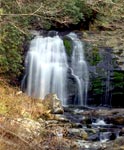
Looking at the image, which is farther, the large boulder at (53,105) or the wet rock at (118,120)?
the large boulder at (53,105)

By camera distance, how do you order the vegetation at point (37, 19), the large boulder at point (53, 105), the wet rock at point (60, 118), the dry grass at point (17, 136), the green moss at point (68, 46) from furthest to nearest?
the green moss at point (68, 46) < the vegetation at point (37, 19) < the large boulder at point (53, 105) < the wet rock at point (60, 118) < the dry grass at point (17, 136)

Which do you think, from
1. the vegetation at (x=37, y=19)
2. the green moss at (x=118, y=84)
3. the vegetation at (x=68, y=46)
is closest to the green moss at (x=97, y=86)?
the green moss at (x=118, y=84)

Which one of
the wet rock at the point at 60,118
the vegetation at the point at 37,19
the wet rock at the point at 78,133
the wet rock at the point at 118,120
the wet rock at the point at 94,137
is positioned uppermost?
the vegetation at the point at 37,19

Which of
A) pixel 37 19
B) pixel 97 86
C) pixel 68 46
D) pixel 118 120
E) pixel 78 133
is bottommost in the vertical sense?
pixel 78 133

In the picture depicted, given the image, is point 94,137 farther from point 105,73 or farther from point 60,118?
point 105,73

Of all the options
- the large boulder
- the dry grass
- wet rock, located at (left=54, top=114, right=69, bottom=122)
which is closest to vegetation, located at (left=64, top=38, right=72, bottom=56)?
the large boulder

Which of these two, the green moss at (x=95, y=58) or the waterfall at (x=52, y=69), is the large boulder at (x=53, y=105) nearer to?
the waterfall at (x=52, y=69)

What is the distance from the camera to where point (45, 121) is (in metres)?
13.1

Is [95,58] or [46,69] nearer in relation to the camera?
[46,69]

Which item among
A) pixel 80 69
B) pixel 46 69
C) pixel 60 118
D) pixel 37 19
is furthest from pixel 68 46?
pixel 60 118

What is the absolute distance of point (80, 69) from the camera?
18.2m

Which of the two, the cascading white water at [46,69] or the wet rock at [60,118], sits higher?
the cascading white water at [46,69]

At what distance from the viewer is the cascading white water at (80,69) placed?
17672mm

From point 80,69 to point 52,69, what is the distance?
1.14m
